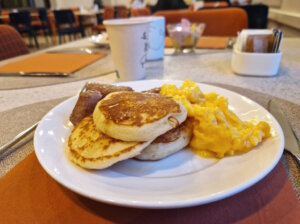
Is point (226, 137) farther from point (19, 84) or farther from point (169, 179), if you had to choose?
point (19, 84)

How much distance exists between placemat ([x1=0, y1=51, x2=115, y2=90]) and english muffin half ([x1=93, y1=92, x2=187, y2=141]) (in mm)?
708

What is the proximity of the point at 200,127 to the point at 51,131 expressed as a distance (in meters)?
0.41

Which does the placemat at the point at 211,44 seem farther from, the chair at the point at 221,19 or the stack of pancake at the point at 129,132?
the stack of pancake at the point at 129,132

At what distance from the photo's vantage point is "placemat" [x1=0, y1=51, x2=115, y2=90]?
46.3 inches

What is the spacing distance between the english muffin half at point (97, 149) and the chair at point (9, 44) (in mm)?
1800

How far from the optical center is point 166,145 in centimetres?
56

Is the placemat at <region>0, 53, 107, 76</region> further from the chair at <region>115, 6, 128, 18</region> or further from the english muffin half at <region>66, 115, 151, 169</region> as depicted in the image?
the chair at <region>115, 6, 128, 18</region>

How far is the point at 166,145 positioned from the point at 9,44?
2.04 metres

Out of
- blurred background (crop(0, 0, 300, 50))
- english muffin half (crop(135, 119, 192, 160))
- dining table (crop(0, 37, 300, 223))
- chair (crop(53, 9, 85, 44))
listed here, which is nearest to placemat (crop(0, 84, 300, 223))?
dining table (crop(0, 37, 300, 223))

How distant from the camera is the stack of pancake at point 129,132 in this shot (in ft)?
1.66

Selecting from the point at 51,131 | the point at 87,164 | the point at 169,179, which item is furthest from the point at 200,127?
the point at 51,131

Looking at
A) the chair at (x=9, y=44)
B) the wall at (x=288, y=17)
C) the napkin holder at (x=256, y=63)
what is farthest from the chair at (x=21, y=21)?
the napkin holder at (x=256, y=63)

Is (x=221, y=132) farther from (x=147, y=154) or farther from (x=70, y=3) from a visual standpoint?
(x=70, y=3)

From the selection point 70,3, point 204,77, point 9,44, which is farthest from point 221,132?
point 70,3
